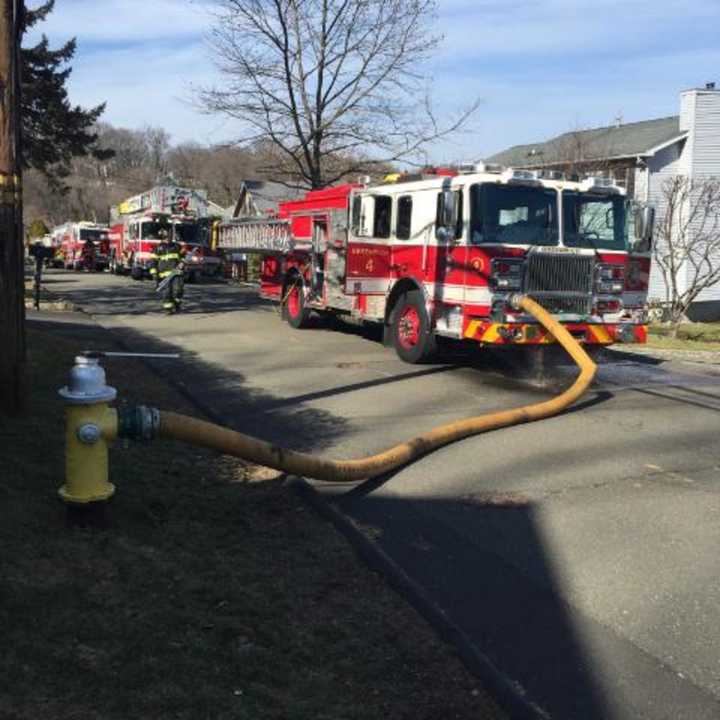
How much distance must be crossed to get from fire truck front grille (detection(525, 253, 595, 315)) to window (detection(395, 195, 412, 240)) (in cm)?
221

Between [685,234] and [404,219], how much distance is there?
14.8 meters

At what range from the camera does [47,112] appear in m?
22.0

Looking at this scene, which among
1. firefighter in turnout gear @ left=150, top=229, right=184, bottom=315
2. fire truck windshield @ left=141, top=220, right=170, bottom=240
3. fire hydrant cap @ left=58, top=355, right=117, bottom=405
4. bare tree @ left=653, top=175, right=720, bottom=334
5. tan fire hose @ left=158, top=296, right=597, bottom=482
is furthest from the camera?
fire truck windshield @ left=141, top=220, right=170, bottom=240

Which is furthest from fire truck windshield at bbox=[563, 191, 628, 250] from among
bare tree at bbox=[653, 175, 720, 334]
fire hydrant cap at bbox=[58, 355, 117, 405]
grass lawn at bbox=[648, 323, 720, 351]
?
bare tree at bbox=[653, 175, 720, 334]

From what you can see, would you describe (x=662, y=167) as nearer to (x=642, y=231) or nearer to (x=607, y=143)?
(x=607, y=143)

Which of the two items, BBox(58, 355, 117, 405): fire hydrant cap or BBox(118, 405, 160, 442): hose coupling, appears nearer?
BBox(58, 355, 117, 405): fire hydrant cap

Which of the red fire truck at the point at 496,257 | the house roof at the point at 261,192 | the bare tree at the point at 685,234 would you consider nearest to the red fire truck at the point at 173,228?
the bare tree at the point at 685,234

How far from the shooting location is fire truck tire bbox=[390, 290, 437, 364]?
11062 millimetres

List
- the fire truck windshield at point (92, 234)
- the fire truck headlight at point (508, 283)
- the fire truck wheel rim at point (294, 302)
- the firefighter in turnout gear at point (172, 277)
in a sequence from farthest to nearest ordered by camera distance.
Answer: the fire truck windshield at point (92, 234) → the firefighter in turnout gear at point (172, 277) → the fire truck wheel rim at point (294, 302) → the fire truck headlight at point (508, 283)

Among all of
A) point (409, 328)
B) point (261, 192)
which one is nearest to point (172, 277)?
point (409, 328)

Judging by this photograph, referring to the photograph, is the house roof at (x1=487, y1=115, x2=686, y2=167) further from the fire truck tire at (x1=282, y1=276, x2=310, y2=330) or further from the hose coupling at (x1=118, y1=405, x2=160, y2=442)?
the hose coupling at (x1=118, y1=405, x2=160, y2=442)

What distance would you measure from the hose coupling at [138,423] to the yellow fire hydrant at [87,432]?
5 cm

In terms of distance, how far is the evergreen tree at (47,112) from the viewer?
21.8 m

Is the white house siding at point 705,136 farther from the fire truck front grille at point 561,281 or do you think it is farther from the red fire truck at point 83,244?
the red fire truck at point 83,244
